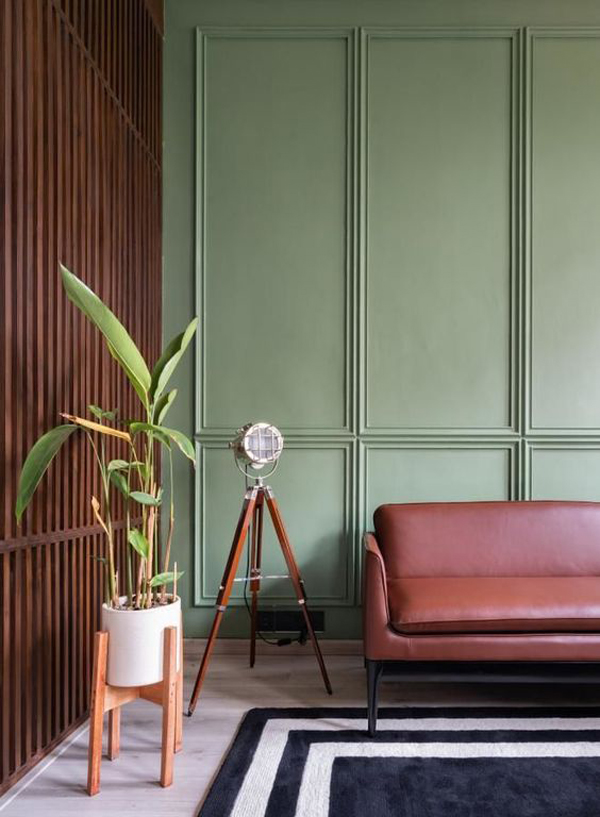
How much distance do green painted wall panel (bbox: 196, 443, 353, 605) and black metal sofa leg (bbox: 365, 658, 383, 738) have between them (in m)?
0.95

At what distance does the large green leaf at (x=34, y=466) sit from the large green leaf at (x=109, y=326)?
0.29 m

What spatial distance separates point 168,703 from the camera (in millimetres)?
2041

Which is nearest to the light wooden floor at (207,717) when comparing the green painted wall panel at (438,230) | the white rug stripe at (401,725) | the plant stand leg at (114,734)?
the plant stand leg at (114,734)

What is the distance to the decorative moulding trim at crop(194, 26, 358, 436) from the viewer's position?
340cm

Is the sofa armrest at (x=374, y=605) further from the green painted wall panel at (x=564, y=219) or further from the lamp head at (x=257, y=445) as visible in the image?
the green painted wall panel at (x=564, y=219)

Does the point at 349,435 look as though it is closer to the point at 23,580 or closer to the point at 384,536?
the point at 384,536

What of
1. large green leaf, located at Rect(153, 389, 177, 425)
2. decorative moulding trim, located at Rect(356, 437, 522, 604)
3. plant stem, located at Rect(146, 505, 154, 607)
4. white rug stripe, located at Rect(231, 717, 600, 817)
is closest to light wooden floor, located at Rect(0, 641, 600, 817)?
white rug stripe, located at Rect(231, 717, 600, 817)

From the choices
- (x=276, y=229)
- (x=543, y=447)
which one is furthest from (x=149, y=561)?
(x=543, y=447)

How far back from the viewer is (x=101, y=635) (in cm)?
201

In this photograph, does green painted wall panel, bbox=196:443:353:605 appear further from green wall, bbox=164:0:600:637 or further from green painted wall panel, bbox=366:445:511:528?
green painted wall panel, bbox=366:445:511:528

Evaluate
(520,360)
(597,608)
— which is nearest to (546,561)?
(597,608)

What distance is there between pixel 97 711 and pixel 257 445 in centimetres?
124

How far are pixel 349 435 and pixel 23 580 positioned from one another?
1758mm

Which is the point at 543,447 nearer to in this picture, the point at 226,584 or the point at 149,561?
the point at 226,584
